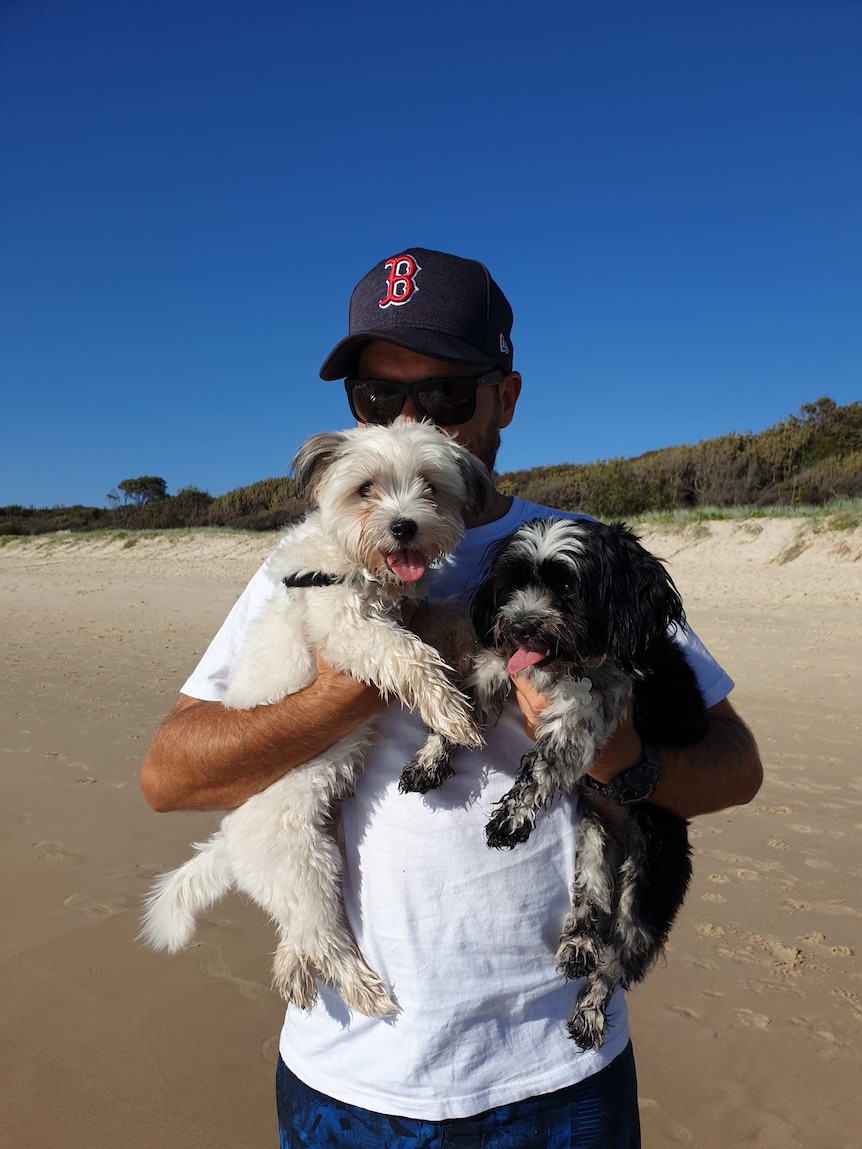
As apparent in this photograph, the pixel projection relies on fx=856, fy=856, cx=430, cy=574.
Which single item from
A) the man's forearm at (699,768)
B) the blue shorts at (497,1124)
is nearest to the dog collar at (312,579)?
the man's forearm at (699,768)

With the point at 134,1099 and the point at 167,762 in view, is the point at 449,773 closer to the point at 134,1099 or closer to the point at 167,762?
the point at 167,762

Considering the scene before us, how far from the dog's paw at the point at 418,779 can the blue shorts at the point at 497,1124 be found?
0.66 metres

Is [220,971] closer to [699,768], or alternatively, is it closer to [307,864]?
[307,864]

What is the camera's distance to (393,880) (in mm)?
1875

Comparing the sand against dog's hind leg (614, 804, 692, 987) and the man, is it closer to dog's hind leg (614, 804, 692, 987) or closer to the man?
dog's hind leg (614, 804, 692, 987)

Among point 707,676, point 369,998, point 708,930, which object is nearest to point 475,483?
point 707,676

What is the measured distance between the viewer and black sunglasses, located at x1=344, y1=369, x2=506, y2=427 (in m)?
2.48

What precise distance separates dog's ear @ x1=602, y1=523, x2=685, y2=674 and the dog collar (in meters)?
0.82

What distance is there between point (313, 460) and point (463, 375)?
62cm

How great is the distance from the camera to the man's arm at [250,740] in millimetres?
2088

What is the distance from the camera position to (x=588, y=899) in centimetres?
231

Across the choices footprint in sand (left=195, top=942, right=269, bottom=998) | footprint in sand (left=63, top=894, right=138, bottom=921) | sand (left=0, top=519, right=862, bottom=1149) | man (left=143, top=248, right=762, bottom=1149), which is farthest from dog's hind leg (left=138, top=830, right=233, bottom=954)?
footprint in sand (left=63, top=894, right=138, bottom=921)

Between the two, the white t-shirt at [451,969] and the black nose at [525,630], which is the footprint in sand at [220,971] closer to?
the white t-shirt at [451,969]

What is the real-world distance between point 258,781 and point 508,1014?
822mm
